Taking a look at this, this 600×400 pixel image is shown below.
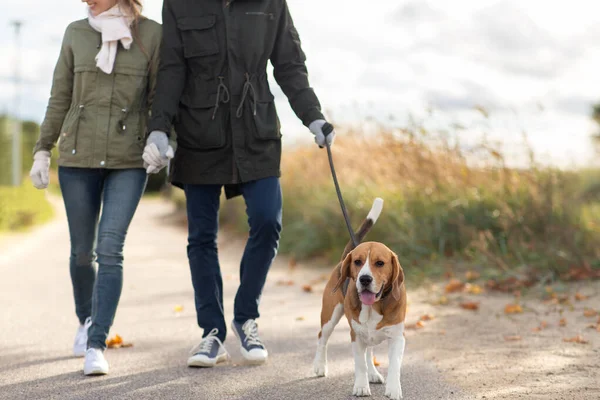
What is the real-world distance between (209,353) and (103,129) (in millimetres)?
1395

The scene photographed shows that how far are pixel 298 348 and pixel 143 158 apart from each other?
5.44 ft

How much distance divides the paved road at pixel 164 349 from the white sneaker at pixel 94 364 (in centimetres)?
6

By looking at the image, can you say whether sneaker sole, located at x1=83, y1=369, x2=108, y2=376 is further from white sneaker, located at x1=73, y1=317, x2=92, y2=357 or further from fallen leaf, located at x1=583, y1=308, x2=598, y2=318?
fallen leaf, located at x1=583, y1=308, x2=598, y2=318

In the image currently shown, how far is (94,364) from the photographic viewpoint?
4.43 m

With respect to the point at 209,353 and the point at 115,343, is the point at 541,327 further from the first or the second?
the point at 115,343

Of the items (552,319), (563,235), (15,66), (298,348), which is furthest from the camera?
(15,66)

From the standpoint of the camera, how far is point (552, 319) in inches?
244

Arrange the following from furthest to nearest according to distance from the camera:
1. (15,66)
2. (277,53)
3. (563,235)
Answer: (15,66) → (563,235) → (277,53)

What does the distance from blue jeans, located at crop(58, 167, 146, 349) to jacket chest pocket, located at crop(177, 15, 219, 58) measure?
2.45 feet

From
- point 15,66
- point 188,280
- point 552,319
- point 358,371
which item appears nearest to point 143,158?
point 358,371

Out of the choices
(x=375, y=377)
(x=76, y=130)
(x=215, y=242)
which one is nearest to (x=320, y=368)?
(x=375, y=377)

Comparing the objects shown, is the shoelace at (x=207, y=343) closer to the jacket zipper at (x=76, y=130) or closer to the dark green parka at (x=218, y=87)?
the dark green parka at (x=218, y=87)

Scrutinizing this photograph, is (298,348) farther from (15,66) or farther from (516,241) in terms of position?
(15,66)

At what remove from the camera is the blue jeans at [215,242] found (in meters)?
4.66
